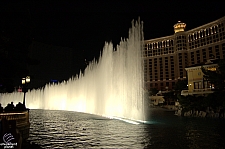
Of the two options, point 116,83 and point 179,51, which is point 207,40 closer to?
point 179,51

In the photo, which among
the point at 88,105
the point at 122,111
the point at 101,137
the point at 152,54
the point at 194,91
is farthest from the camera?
the point at 152,54

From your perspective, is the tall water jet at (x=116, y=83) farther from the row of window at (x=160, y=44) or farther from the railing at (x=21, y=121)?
the row of window at (x=160, y=44)

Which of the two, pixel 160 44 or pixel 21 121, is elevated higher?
pixel 160 44

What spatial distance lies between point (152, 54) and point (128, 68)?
81.0m

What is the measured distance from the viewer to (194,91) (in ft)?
126

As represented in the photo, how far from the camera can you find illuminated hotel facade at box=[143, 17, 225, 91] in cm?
8485

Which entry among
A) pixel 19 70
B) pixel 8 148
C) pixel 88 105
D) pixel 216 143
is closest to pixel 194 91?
pixel 88 105

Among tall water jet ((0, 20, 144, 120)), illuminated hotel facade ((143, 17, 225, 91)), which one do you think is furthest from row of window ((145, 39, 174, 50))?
tall water jet ((0, 20, 144, 120))

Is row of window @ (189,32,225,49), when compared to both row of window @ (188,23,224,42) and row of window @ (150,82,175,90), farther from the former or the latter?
row of window @ (150,82,175,90)

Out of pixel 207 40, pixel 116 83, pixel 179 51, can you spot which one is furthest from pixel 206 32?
pixel 116 83

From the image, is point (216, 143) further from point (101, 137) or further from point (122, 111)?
point (122, 111)

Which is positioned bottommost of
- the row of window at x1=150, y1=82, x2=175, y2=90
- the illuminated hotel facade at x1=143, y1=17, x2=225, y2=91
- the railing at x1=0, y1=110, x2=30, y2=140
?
the railing at x1=0, y1=110, x2=30, y2=140

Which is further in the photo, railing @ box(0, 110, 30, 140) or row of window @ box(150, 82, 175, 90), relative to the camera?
row of window @ box(150, 82, 175, 90)

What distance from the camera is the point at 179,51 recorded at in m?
98.1
